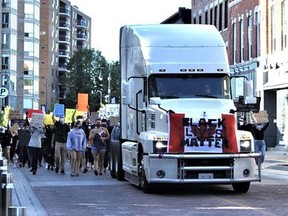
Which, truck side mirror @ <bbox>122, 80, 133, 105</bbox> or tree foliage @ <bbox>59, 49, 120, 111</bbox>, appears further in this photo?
tree foliage @ <bbox>59, 49, 120, 111</bbox>

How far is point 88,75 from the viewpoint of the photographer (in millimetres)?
118938

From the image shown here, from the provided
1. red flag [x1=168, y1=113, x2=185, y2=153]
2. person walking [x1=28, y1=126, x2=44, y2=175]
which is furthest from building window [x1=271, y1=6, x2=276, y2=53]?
red flag [x1=168, y1=113, x2=185, y2=153]

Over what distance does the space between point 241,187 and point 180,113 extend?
7.64 feet

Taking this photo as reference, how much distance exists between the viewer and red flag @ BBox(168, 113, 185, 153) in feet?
47.4

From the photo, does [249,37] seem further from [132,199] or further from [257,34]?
[132,199]

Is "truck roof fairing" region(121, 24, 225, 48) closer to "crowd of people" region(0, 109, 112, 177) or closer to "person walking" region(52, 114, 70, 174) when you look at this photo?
"crowd of people" region(0, 109, 112, 177)

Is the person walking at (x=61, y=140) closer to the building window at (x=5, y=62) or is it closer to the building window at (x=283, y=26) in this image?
the building window at (x=283, y=26)

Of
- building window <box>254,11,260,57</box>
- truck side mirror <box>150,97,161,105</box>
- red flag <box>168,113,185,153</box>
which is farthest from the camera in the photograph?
building window <box>254,11,260,57</box>

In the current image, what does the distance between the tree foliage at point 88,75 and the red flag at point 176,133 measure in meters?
102

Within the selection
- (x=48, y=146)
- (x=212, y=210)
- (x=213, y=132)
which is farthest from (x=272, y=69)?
(x=212, y=210)

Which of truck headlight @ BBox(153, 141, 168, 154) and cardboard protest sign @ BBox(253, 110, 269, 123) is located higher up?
cardboard protest sign @ BBox(253, 110, 269, 123)

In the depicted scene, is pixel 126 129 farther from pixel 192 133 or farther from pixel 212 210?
pixel 212 210

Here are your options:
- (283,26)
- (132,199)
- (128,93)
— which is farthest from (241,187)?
(283,26)

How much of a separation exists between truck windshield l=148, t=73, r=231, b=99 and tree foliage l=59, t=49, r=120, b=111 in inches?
3970
